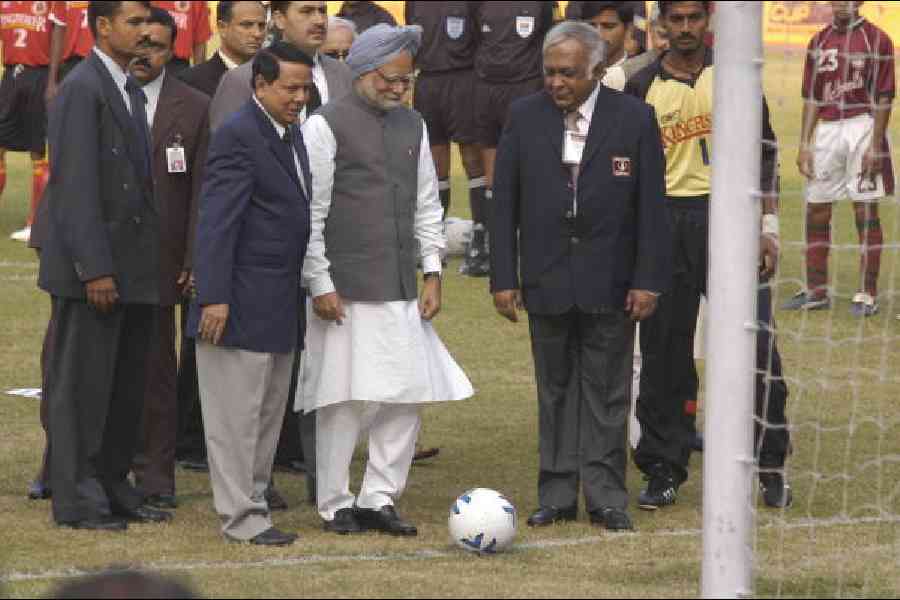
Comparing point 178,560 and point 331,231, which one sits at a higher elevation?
point 331,231

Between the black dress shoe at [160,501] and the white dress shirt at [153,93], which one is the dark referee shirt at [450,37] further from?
the black dress shoe at [160,501]

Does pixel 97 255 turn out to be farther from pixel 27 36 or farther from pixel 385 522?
pixel 27 36

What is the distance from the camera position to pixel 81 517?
26.3 feet

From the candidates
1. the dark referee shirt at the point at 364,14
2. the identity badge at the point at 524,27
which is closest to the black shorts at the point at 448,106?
the identity badge at the point at 524,27

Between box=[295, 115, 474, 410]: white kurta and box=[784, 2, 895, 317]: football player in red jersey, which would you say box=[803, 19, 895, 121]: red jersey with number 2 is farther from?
box=[295, 115, 474, 410]: white kurta

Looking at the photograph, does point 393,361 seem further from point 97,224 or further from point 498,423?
point 498,423

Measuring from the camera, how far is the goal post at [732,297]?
6.40 metres

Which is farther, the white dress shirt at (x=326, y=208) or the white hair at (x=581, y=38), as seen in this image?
the white hair at (x=581, y=38)

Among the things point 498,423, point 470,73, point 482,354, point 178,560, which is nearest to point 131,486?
point 178,560

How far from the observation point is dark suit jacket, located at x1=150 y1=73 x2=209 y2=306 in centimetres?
871

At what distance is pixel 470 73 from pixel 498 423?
5.88 metres

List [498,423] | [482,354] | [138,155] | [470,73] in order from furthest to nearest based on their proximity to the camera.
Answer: [470,73]
[482,354]
[498,423]
[138,155]

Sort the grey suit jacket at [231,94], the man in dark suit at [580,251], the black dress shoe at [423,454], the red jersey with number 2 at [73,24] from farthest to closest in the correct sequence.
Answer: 1. the red jersey with number 2 at [73,24]
2. the black dress shoe at [423,454]
3. the grey suit jacket at [231,94]
4. the man in dark suit at [580,251]

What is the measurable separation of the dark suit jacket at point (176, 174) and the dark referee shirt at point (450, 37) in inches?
290
